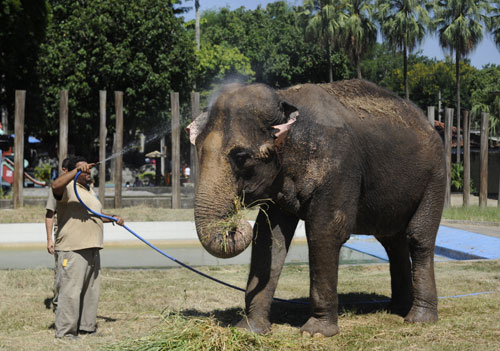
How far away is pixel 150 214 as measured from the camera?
610 inches

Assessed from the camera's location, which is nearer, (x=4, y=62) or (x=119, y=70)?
(x=4, y=62)

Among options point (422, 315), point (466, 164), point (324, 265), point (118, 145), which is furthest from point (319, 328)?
point (466, 164)

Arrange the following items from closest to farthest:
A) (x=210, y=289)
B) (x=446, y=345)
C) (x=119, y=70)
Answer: (x=446, y=345) → (x=210, y=289) → (x=119, y=70)

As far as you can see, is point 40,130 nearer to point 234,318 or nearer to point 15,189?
point 15,189

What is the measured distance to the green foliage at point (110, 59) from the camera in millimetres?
28203

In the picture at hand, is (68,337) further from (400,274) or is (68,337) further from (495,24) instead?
(495,24)

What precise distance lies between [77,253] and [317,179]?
7.50 feet

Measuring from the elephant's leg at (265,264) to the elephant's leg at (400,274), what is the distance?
4.51ft

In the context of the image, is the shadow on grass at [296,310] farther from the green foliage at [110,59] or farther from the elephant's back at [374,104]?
the green foliage at [110,59]

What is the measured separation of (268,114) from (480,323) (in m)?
2.86

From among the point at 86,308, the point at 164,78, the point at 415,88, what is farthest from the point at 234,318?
the point at 415,88

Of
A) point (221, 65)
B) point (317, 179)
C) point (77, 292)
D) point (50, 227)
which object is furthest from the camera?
point (221, 65)

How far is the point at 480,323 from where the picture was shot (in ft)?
19.7

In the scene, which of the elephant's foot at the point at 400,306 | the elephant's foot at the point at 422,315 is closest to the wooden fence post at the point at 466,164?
the elephant's foot at the point at 400,306
